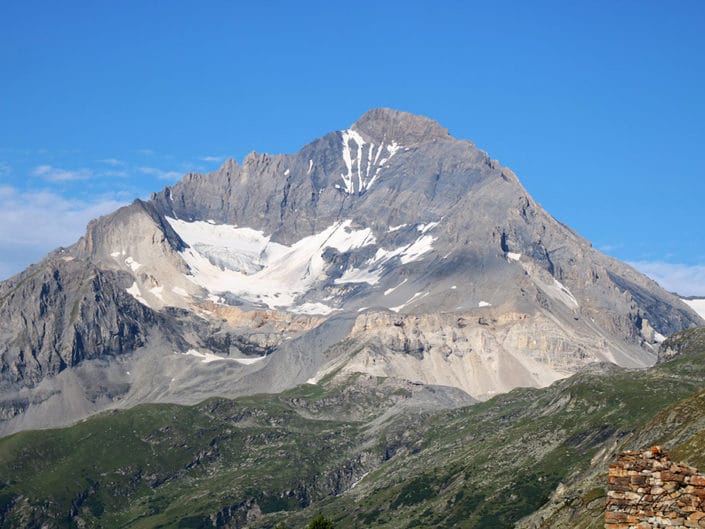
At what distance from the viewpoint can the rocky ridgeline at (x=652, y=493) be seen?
88.6ft

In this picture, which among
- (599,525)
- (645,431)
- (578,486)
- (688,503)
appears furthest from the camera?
(645,431)

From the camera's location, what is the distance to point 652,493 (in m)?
27.2

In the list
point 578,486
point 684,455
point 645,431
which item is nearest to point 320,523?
point 684,455

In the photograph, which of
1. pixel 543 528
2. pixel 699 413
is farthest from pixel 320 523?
pixel 699 413

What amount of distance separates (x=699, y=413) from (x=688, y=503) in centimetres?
15538

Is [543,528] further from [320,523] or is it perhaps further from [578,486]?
[578,486]

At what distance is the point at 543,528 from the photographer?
114m

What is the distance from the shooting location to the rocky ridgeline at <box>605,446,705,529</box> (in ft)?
88.6

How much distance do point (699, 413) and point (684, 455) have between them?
55.5 metres

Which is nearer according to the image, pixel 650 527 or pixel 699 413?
pixel 650 527

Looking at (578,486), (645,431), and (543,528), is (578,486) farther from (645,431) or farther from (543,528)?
(543,528)

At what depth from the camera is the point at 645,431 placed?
648 feet

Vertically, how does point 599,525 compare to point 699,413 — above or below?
below

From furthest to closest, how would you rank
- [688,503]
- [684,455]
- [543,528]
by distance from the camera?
[684,455]
[543,528]
[688,503]
